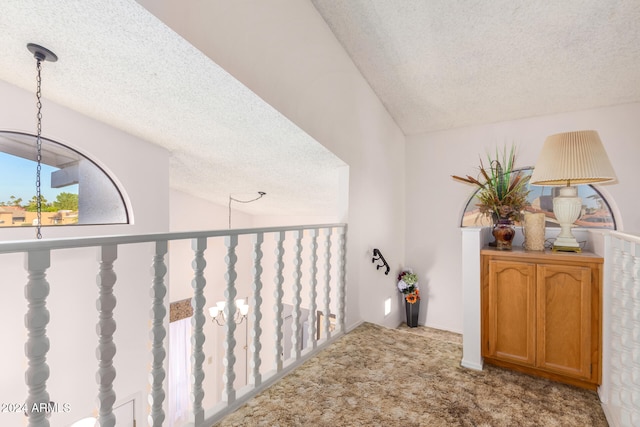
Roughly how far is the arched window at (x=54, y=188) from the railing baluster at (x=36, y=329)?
7.20ft

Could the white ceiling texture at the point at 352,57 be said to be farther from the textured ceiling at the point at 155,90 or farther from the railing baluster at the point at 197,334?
the railing baluster at the point at 197,334

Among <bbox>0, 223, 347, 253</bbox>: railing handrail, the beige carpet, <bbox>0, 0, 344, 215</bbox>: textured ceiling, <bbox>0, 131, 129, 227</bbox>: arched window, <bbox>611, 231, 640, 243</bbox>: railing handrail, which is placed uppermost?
Answer: <bbox>0, 0, 344, 215</bbox>: textured ceiling

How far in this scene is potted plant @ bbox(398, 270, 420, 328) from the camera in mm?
3959

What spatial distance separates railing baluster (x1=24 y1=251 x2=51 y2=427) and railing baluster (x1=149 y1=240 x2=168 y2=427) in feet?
1.14

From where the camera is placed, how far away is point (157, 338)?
4.00 feet

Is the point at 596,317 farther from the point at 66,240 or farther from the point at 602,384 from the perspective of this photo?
the point at 66,240

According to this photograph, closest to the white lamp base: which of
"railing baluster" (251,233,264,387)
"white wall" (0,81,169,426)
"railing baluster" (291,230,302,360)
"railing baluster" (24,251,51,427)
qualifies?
"railing baluster" (291,230,302,360)

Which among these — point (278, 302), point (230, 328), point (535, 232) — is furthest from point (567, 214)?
point (230, 328)

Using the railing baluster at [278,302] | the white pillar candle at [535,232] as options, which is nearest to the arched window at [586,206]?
the white pillar candle at [535,232]

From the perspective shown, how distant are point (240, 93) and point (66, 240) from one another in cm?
119

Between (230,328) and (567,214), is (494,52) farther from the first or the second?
(230,328)

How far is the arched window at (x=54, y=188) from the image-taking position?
2.42 metres

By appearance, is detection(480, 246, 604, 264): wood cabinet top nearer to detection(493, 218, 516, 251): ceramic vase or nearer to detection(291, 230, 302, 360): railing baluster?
detection(493, 218, 516, 251): ceramic vase

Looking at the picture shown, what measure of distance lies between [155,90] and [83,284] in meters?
2.02
